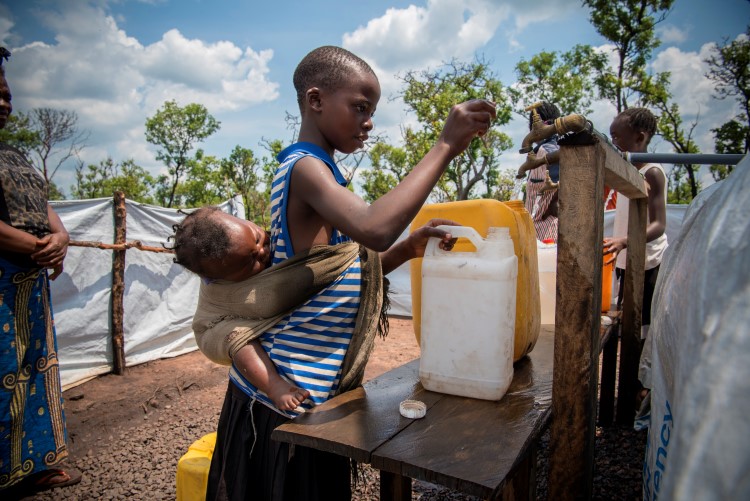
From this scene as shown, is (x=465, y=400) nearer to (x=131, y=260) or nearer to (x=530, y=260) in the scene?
(x=530, y=260)

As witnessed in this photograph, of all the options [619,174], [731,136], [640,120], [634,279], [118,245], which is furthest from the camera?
[731,136]

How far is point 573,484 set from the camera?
1038mm

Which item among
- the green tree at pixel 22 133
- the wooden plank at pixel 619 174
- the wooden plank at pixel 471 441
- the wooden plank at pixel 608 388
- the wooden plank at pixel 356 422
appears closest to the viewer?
the wooden plank at pixel 471 441

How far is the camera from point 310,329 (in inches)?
49.1

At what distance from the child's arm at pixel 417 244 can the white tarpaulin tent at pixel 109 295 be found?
3.18m

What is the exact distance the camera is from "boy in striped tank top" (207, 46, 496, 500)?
3.93 ft

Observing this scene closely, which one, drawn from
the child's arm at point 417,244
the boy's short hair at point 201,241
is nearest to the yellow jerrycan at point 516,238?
the child's arm at point 417,244

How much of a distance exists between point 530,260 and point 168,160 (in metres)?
25.5

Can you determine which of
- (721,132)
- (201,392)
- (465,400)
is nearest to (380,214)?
(465,400)

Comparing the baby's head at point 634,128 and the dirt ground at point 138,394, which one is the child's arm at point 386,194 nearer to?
the baby's head at point 634,128

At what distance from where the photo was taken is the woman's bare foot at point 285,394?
1151 millimetres

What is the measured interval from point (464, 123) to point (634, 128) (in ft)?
7.74

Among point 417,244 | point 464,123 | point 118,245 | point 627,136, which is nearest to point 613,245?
point 627,136

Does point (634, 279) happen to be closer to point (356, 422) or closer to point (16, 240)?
point (356, 422)
